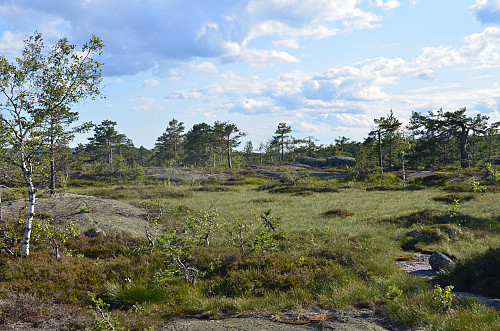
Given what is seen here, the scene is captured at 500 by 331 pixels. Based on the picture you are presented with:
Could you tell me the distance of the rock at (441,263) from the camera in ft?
26.6

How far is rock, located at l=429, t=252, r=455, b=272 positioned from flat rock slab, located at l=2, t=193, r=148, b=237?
1119 centimetres

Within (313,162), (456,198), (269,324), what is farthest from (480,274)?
(313,162)

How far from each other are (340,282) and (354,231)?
654 cm

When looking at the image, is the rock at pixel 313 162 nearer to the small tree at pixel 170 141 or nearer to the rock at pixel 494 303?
the small tree at pixel 170 141

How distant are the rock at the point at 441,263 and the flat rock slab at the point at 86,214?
11.2 metres

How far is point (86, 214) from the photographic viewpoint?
48.1 feet

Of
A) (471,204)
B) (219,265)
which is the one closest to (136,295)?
(219,265)

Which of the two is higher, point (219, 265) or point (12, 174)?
point (12, 174)

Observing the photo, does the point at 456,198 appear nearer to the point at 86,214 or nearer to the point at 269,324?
the point at 269,324

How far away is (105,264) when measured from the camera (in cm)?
852

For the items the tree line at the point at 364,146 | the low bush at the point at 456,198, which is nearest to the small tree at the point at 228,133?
the tree line at the point at 364,146

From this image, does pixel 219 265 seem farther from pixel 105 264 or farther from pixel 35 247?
pixel 35 247

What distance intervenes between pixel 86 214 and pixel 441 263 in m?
14.9

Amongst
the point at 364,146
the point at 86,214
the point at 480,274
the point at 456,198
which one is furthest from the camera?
the point at 364,146
